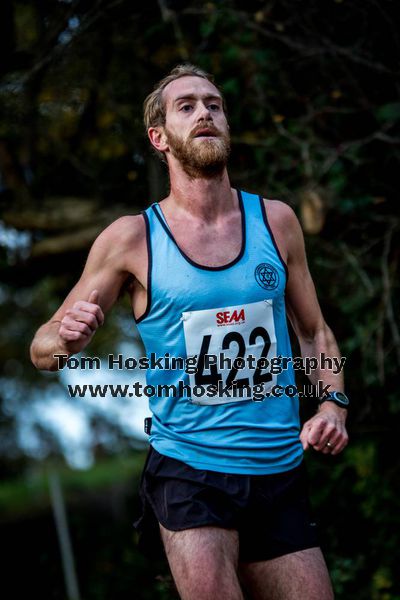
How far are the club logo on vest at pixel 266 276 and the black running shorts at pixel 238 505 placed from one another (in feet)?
2.48

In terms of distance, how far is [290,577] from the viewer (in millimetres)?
2924

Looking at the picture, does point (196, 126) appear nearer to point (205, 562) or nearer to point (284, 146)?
point (205, 562)

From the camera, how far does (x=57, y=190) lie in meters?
8.07

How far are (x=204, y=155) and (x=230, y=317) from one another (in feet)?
2.45

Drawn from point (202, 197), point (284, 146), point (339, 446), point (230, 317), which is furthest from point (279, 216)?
point (284, 146)

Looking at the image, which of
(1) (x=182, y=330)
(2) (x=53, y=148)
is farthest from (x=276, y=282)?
(2) (x=53, y=148)

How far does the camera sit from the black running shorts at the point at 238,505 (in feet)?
9.54

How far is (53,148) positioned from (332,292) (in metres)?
3.20

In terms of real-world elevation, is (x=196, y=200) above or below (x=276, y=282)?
above

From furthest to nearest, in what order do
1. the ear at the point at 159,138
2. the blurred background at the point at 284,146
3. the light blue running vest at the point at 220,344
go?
the blurred background at the point at 284,146, the ear at the point at 159,138, the light blue running vest at the point at 220,344

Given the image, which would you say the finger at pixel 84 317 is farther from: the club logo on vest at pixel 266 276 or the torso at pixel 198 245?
the club logo on vest at pixel 266 276

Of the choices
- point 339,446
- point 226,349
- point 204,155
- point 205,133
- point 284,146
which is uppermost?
point 284,146

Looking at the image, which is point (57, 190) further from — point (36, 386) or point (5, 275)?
point (36, 386)

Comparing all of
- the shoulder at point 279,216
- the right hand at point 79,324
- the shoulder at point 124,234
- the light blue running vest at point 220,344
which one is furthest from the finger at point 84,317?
the shoulder at point 279,216
